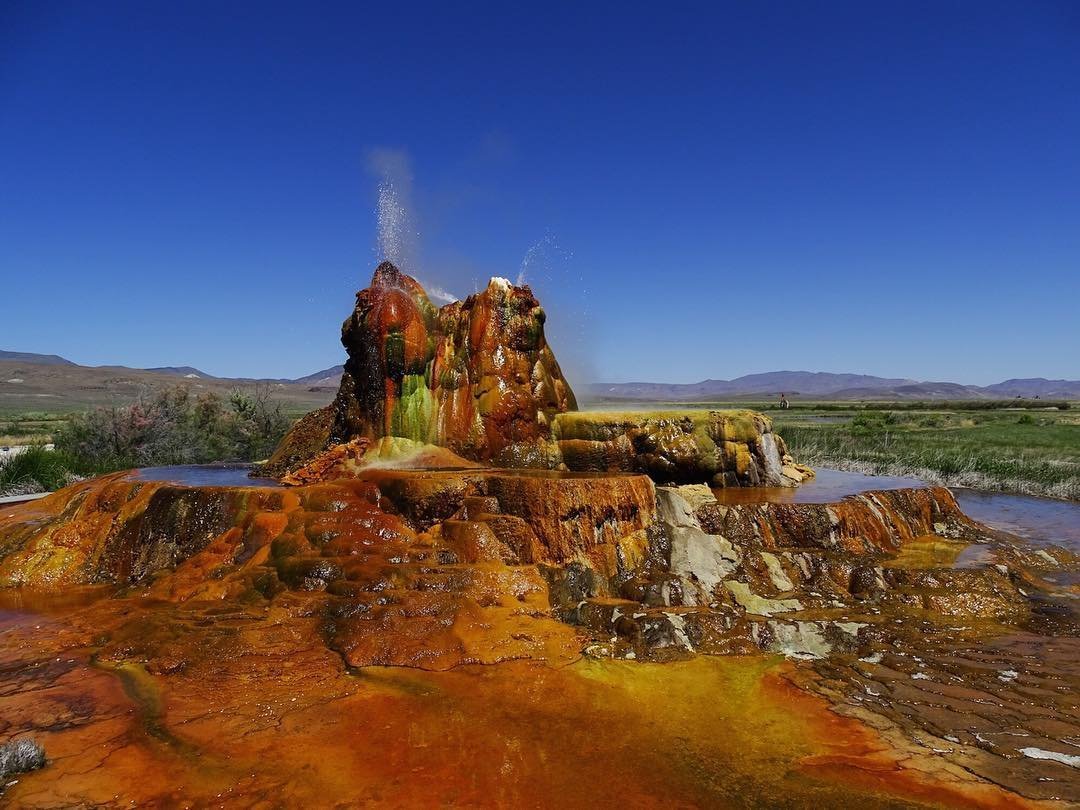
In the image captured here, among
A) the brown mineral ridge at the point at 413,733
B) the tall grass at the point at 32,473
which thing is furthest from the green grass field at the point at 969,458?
the brown mineral ridge at the point at 413,733

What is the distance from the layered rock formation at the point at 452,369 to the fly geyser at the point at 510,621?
0.17 ft

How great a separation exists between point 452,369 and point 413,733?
25.9ft

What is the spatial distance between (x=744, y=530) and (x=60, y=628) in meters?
8.70

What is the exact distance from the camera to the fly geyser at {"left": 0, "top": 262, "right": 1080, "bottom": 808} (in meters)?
4.90

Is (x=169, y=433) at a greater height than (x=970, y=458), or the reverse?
(x=169, y=433)

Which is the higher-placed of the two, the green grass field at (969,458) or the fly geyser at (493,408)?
the fly geyser at (493,408)

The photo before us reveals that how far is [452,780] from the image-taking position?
473 centimetres

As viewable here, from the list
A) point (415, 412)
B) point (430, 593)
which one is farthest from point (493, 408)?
point (430, 593)

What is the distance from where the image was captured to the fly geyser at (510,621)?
4898 mm

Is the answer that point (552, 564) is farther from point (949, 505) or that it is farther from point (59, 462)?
point (59, 462)

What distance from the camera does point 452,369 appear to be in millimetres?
12547

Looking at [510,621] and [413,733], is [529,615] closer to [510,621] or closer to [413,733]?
[510,621]

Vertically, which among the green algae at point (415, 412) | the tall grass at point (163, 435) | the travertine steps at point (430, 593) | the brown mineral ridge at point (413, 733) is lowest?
the brown mineral ridge at point (413, 733)

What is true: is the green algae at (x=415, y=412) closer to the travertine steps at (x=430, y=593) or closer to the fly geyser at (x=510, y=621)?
the fly geyser at (x=510, y=621)
